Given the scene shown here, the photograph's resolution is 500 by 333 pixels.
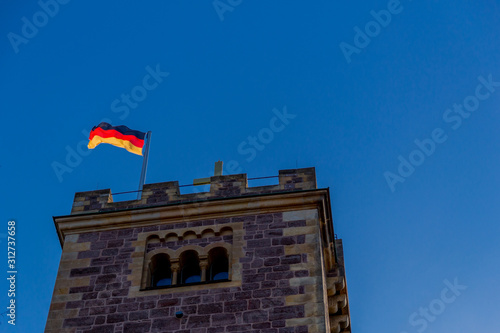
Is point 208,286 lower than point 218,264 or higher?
lower

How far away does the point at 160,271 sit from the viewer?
27172mm

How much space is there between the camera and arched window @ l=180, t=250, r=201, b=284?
87.6 ft

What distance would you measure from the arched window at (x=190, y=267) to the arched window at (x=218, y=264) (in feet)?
1.15

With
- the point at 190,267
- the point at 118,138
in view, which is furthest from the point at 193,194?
the point at 118,138

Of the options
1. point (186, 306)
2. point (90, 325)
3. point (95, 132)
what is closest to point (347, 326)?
point (186, 306)

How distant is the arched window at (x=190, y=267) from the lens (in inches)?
1051

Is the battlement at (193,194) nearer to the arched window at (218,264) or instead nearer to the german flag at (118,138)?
the arched window at (218,264)

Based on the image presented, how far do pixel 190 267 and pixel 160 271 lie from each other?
87cm

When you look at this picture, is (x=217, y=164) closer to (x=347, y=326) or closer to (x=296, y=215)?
(x=296, y=215)

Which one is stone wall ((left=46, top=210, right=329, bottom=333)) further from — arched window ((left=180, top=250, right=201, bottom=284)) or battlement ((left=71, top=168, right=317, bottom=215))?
battlement ((left=71, top=168, right=317, bottom=215))

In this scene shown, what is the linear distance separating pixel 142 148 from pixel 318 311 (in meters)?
11.3

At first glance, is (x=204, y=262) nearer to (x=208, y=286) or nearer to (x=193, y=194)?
(x=208, y=286)

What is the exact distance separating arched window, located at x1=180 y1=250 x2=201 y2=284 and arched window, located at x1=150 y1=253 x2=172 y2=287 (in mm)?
391

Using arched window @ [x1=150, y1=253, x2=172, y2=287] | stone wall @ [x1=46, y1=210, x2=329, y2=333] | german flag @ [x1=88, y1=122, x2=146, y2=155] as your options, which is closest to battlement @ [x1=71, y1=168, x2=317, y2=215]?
stone wall @ [x1=46, y1=210, x2=329, y2=333]
